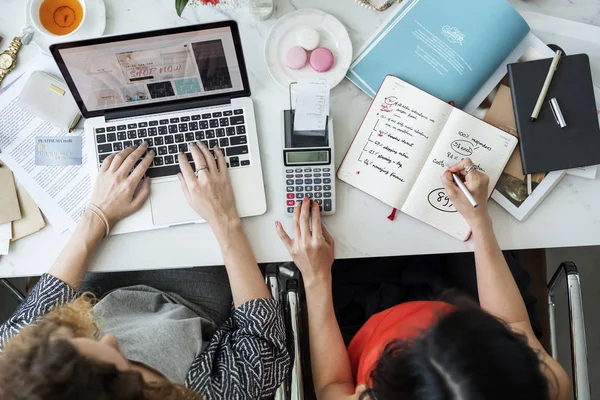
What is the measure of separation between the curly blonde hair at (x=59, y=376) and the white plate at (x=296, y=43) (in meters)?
0.56

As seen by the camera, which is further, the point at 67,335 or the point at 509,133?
the point at 509,133

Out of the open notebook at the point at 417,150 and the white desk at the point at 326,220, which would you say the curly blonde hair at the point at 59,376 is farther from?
the open notebook at the point at 417,150

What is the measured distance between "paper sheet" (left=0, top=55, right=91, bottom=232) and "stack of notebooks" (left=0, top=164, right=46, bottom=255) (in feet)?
0.05

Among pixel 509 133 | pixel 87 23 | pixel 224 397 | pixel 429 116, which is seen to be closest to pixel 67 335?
pixel 224 397

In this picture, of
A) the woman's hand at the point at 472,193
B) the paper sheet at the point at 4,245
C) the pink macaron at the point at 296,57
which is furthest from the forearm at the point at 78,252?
the woman's hand at the point at 472,193

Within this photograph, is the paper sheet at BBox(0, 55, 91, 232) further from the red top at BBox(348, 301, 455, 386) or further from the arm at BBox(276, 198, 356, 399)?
the red top at BBox(348, 301, 455, 386)

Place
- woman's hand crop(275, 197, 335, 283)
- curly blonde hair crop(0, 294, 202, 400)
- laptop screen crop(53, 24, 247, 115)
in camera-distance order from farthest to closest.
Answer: woman's hand crop(275, 197, 335, 283) < laptop screen crop(53, 24, 247, 115) < curly blonde hair crop(0, 294, 202, 400)

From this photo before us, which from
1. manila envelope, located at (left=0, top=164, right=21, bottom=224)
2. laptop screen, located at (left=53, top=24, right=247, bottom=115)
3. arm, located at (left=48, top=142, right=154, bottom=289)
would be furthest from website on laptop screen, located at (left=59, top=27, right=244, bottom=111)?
manila envelope, located at (left=0, top=164, right=21, bottom=224)

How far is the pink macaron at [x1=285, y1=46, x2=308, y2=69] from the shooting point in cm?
91

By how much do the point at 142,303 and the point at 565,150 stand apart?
0.86 meters

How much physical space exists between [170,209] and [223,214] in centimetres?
11

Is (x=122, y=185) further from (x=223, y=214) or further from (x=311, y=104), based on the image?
(x=311, y=104)

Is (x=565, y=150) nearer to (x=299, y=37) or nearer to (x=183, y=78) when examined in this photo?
(x=299, y=37)

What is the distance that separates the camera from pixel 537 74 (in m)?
0.88
